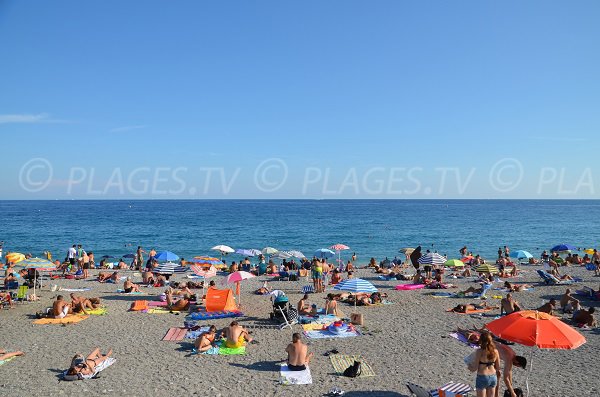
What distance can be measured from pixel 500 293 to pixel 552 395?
1064cm

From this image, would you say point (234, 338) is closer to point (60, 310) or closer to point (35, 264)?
point (60, 310)

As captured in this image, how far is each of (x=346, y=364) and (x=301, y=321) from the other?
3.76 metres

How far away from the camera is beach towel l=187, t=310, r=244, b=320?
13.7 meters

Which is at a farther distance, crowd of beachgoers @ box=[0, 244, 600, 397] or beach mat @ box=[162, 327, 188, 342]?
beach mat @ box=[162, 327, 188, 342]

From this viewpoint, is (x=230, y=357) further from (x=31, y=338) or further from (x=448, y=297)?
(x=448, y=297)

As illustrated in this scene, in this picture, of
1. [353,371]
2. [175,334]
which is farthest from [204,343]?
[353,371]

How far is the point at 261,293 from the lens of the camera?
17.9m

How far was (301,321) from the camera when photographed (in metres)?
13.2

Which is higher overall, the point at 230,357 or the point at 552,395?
the point at 552,395

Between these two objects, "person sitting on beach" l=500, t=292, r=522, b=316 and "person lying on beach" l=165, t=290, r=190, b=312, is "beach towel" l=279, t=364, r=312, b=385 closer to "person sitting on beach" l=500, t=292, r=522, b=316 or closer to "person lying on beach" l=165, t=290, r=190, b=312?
"person lying on beach" l=165, t=290, r=190, b=312

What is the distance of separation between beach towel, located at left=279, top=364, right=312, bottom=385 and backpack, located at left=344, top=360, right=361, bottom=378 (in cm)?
81

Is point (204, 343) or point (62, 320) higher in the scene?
point (204, 343)

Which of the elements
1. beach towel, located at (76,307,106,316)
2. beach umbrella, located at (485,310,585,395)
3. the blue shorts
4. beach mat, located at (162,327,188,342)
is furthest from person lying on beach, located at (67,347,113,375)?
beach umbrella, located at (485,310,585,395)

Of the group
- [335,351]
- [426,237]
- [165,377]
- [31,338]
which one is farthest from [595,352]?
[426,237]
